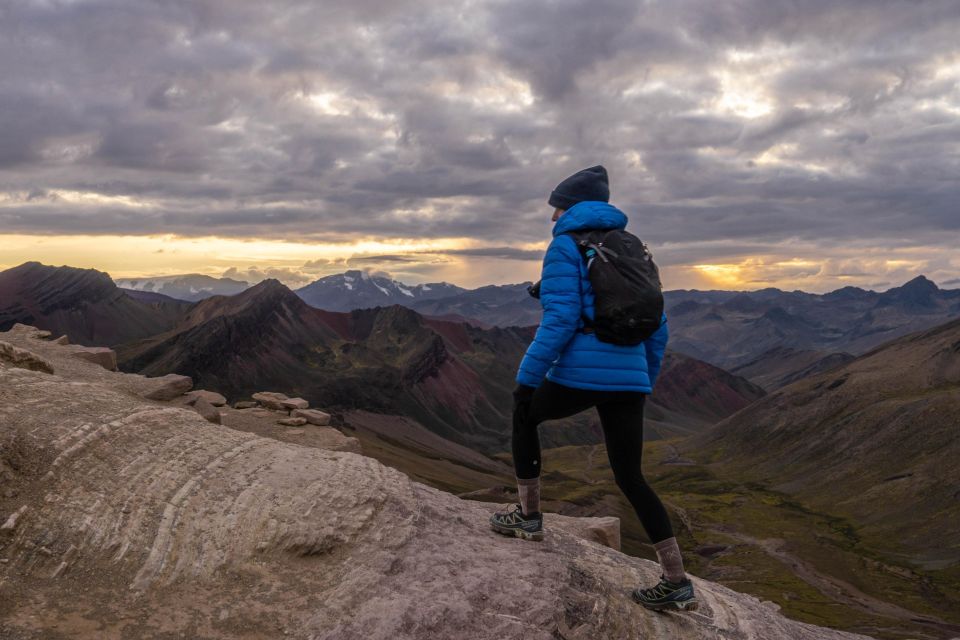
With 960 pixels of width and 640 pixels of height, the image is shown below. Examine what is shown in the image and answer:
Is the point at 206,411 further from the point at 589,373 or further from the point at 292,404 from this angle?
the point at 589,373

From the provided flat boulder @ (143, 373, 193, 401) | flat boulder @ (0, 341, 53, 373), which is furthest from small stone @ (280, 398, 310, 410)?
flat boulder @ (0, 341, 53, 373)

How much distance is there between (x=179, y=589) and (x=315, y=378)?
649 feet

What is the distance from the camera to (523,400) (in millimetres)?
9031

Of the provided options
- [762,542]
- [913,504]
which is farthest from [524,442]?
[913,504]

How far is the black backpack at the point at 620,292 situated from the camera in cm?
815

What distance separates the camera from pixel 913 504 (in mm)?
113062

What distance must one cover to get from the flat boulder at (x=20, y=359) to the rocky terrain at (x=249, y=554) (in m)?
1.01

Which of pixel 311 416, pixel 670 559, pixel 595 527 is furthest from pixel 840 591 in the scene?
pixel 670 559

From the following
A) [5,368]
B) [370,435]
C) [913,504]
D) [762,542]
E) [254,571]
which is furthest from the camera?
[370,435]

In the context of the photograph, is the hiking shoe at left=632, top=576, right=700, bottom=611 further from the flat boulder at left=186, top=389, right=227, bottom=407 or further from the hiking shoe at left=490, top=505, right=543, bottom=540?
the flat boulder at left=186, top=389, right=227, bottom=407

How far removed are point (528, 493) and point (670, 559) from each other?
2.14 m

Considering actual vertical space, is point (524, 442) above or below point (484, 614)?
above

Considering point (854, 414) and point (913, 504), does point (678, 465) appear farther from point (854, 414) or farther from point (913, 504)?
point (913, 504)

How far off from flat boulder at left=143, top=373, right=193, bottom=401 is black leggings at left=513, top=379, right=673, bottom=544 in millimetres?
12560
